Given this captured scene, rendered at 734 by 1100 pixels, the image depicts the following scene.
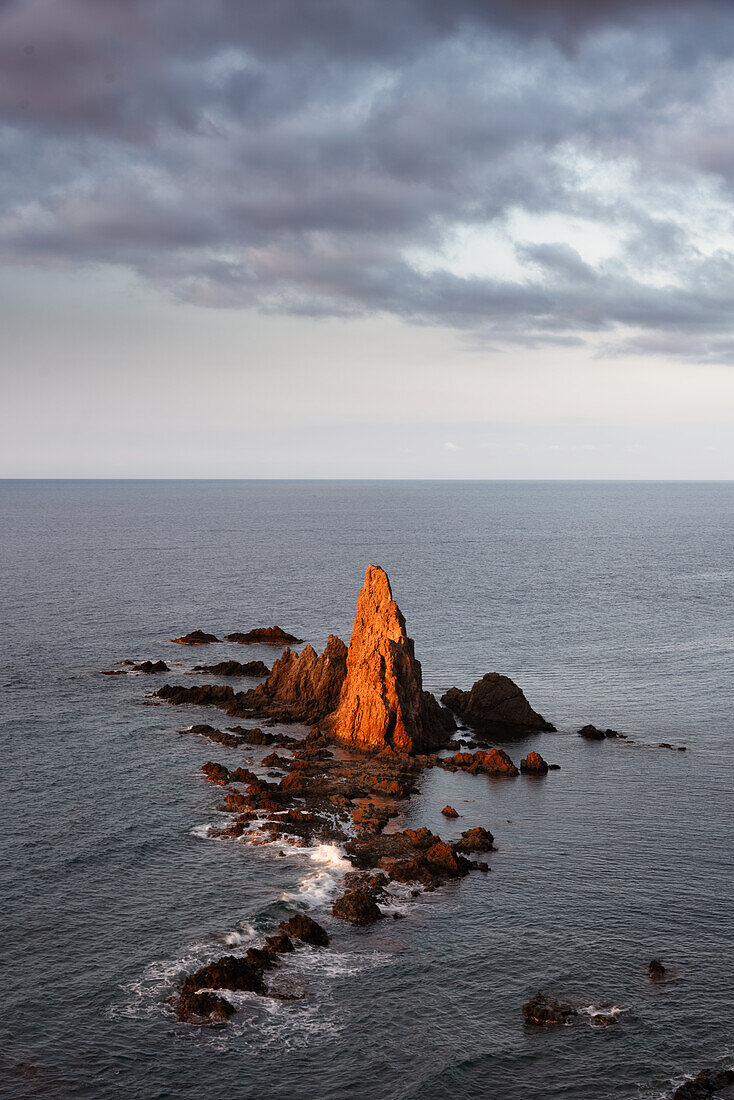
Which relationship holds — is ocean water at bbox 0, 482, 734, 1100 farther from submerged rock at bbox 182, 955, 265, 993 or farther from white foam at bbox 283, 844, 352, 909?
submerged rock at bbox 182, 955, 265, 993

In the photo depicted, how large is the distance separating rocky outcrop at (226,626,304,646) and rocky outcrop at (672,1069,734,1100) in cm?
9127

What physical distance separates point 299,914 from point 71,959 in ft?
42.1

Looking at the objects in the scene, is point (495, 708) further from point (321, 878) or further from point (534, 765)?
point (321, 878)

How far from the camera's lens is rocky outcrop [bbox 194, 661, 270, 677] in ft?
369

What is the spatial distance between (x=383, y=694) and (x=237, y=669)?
30913mm

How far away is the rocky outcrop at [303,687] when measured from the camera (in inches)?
3812

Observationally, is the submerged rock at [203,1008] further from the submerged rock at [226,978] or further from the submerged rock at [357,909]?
the submerged rock at [357,909]

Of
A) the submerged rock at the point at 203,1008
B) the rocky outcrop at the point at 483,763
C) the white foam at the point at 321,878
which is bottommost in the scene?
the submerged rock at the point at 203,1008

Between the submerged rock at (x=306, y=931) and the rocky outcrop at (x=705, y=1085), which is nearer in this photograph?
the rocky outcrop at (x=705, y=1085)

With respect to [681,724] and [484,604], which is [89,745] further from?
[484,604]

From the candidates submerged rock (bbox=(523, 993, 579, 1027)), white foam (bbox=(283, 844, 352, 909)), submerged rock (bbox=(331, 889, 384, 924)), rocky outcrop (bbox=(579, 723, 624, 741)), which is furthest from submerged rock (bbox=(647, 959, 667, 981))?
rocky outcrop (bbox=(579, 723, 624, 741))

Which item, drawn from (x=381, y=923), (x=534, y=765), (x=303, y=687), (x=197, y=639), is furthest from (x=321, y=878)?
(x=197, y=639)

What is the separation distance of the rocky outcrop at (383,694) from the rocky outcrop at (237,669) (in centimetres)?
2181

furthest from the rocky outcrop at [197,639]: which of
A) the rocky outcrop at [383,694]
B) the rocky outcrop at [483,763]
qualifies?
the rocky outcrop at [483,763]
